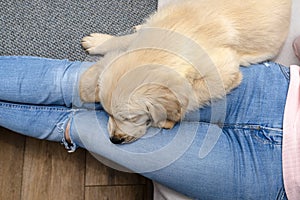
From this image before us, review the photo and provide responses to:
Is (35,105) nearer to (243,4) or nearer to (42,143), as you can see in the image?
(42,143)

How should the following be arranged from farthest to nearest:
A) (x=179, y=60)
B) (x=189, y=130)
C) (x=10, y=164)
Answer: (x=10, y=164)
(x=189, y=130)
(x=179, y=60)

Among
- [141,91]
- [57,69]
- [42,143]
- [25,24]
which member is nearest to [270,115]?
[141,91]

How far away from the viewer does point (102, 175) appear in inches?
62.7

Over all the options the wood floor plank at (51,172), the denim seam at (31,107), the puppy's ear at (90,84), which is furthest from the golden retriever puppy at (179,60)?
the wood floor plank at (51,172)

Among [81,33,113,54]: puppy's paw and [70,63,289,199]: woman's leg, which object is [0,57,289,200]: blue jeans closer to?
[70,63,289,199]: woman's leg

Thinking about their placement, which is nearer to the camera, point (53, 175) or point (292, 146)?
point (292, 146)

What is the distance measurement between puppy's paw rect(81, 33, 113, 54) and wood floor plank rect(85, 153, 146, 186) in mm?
453

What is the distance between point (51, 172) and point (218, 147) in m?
0.75

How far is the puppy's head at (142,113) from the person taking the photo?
3.59 feet

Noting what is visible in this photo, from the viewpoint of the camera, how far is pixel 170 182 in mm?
1158

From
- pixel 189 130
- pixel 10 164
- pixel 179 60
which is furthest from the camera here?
pixel 10 164

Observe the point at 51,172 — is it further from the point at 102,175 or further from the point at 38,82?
the point at 38,82

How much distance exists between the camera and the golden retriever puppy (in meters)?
1.08

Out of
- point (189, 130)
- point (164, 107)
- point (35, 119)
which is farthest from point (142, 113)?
point (35, 119)
